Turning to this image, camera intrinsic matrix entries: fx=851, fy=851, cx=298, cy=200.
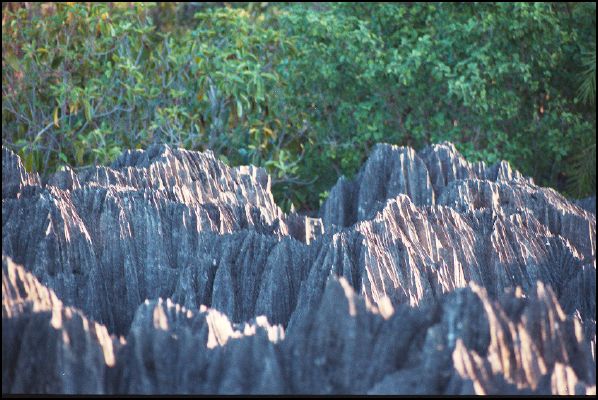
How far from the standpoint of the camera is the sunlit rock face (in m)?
1.34

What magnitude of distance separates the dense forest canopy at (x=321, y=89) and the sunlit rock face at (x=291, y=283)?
262 centimetres

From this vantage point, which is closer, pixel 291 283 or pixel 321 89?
pixel 291 283

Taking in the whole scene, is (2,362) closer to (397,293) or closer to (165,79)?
(397,293)

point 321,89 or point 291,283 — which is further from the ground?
point 321,89

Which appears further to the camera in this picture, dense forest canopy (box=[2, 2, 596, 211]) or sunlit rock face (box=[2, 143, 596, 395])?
dense forest canopy (box=[2, 2, 596, 211])

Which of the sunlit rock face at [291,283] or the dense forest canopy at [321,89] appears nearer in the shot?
the sunlit rock face at [291,283]

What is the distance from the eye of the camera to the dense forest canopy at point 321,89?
19.5 feet

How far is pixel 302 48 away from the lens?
6145 millimetres

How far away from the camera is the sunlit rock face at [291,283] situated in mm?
1345

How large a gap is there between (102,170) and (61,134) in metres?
3.99

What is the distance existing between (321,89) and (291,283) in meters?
4.17

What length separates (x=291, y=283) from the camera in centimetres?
214

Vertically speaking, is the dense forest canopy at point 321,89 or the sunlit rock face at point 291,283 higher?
the dense forest canopy at point 321,89

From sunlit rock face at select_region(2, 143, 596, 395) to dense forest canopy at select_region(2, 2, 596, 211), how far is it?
2.62 metres
